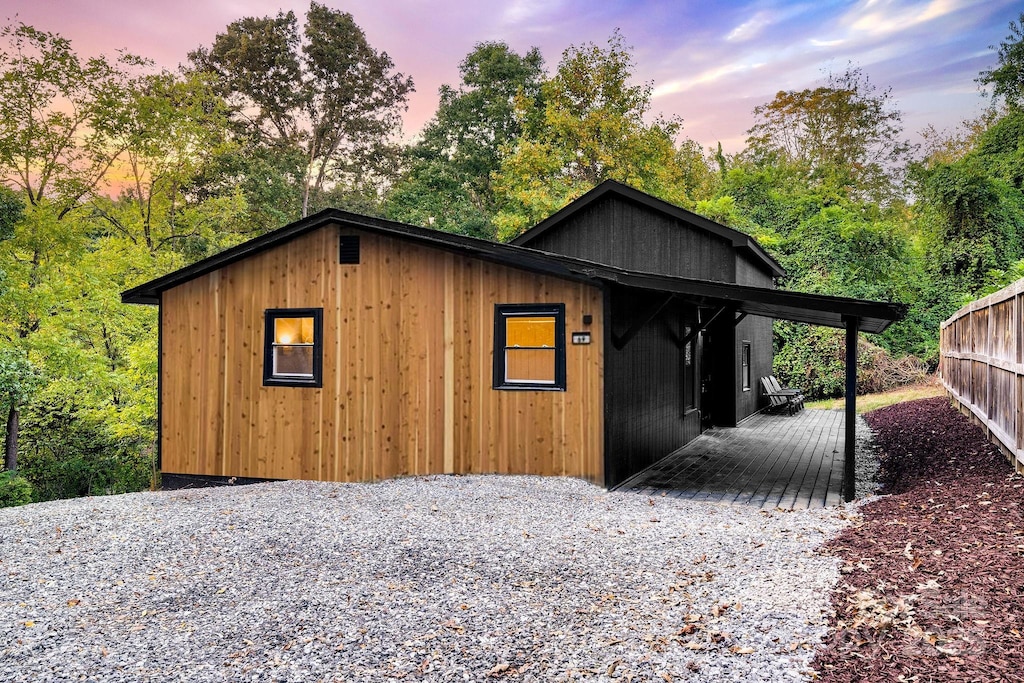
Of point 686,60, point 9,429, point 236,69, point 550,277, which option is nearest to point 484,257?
point 550,277

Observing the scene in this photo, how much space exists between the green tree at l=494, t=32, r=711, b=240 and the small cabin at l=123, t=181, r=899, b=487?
16519mm

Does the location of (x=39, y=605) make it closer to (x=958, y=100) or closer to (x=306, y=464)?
(x=306, y=464)

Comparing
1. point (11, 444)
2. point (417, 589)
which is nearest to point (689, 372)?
point (417, 589)

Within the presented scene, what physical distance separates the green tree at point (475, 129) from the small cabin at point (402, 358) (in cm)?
2071

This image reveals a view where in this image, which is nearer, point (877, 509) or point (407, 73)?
point (877, 509)

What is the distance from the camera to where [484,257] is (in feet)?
26.6

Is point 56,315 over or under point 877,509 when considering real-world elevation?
over

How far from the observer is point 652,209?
42.6 feet

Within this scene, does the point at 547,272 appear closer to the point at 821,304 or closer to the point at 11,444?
the point at 821,304

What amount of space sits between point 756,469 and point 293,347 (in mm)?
6558

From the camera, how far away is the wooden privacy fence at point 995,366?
266 inches

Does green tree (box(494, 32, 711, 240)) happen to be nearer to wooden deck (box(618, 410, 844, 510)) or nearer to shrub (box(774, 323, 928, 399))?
shrub (box(774, 323, 928, 399))

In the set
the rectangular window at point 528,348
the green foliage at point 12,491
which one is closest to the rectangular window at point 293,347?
the rectangular window at point 528,348

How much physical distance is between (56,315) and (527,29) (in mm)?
23856
